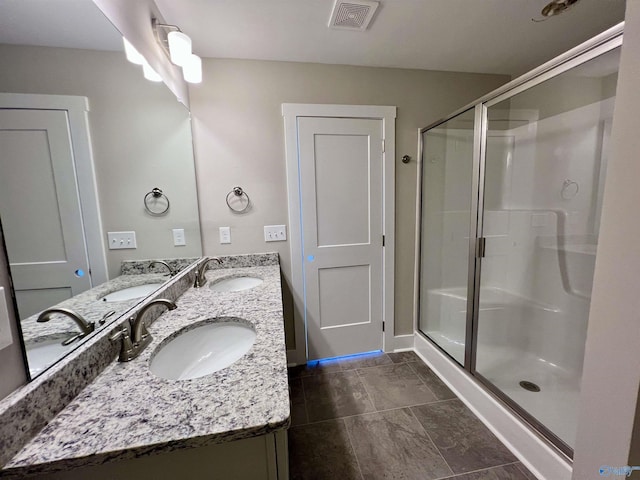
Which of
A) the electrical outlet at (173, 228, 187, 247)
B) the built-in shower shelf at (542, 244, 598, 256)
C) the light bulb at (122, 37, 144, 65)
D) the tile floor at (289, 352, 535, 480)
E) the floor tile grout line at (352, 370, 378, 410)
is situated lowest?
the tile floor at (289, 352, 535, 480)

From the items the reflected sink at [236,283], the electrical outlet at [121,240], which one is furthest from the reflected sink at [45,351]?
the reflected sink at [236,283]

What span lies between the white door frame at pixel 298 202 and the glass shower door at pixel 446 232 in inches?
11.9

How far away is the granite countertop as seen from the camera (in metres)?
0.49

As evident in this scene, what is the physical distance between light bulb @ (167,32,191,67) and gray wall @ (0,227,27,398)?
122 centimetres

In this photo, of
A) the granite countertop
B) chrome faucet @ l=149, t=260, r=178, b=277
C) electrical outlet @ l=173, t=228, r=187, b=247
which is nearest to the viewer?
the granite countertop

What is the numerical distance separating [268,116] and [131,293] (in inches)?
57.8

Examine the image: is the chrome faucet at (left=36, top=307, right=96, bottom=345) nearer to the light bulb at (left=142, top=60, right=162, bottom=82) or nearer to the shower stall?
the light bulb at (left=142, top=60, right=162, bottom=82)

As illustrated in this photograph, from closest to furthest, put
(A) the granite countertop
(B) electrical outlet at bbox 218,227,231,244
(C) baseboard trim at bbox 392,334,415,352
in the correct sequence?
1. (A) the granite countertop
2. (B) electrical outlet at bbox 218,227,231,244
3. (C) baseboard trim at bbox 392,334,415,352

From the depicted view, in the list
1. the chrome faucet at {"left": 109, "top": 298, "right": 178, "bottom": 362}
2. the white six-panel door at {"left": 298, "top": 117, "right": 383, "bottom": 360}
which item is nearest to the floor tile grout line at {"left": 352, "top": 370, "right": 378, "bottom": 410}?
the white six-panel door at {"left": 298, "top": 117, "right": 383, "bottom": 360}

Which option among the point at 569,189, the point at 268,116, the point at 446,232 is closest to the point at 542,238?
the point at 569,189

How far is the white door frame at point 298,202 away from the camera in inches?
73.4

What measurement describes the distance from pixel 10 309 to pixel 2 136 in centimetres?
40

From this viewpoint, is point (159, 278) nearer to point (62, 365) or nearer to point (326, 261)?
point (62, 365)

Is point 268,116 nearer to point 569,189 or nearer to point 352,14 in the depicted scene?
point 352,14
